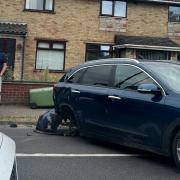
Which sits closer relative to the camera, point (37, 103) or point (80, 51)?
point (37, 103)

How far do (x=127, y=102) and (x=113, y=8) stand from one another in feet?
65.3

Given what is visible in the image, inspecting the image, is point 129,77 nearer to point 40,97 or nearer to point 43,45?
point 40,97

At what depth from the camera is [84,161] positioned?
7.88 metres

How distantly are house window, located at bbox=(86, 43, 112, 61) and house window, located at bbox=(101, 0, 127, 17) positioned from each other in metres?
1.75

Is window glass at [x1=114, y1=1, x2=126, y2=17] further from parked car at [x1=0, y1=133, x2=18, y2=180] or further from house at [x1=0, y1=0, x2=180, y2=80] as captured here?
parked car at [x1=0, y1=133, x2=18, y2=180]

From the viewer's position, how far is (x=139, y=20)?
27.8m

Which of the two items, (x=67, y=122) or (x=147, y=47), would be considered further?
(x=147, y=47)

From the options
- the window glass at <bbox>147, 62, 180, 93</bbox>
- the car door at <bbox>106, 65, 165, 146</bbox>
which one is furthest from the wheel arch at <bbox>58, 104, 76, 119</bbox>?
the window glass at <bbox>147, 62, 180, 93</bbox>

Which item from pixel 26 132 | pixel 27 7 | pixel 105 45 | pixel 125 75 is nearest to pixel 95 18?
pixel 105 45

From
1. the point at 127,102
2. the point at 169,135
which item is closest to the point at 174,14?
the point at 127,102

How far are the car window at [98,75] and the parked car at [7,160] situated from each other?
197 inches

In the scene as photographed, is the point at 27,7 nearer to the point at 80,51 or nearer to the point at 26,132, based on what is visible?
the point at 80,51

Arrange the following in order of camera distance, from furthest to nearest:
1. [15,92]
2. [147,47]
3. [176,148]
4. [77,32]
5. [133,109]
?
[77,32] → [147,47] → [15,92] → [133,109] → [176,148]

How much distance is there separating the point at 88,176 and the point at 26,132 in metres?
4.46
